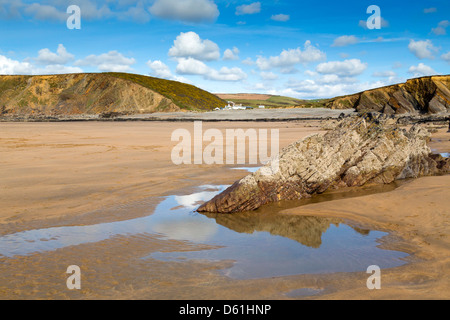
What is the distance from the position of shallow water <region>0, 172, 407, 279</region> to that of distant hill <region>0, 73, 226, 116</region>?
72220mm

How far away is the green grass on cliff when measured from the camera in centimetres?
9183

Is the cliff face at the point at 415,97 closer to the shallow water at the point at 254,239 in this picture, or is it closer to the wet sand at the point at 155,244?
the wet sand at the point at 155,244

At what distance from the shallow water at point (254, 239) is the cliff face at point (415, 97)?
41.9 meters

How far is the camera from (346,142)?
9.24 m

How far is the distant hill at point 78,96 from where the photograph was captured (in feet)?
260

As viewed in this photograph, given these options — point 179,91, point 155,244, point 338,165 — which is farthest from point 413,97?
point 179,91

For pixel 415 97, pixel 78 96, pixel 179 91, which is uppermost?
pixel 179 91

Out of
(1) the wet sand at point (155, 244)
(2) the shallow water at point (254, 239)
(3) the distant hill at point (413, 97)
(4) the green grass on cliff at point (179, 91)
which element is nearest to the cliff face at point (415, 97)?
(3) the distant hill at point (413, 97)

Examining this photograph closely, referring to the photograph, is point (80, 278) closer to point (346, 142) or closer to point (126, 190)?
point (126, 190)

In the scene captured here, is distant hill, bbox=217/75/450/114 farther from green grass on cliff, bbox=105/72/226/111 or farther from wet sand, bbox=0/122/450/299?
wet sand, bbox=0/122/450/299

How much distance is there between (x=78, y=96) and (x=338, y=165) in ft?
275

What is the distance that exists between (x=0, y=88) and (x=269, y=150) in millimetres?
94181

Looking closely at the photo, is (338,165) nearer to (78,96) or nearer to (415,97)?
(415,97)

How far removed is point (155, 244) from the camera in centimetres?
552
